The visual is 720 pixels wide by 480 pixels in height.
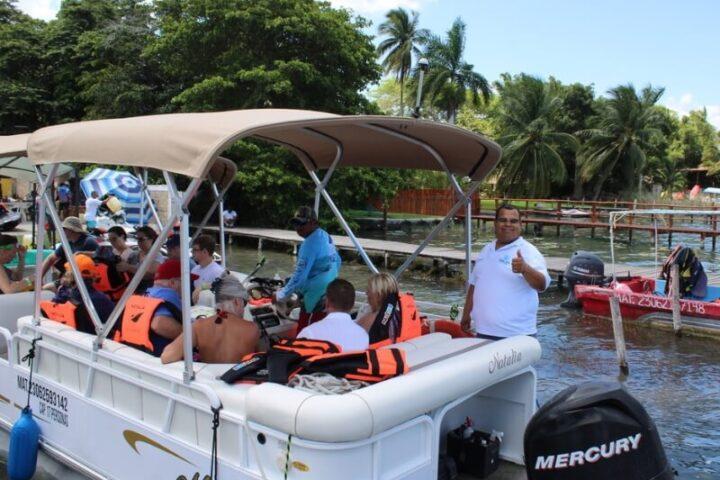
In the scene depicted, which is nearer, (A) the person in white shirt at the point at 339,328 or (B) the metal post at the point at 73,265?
(A) the person in white shirt at the point at 339,328

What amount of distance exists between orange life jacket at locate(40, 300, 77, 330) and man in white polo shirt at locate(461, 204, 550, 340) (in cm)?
299

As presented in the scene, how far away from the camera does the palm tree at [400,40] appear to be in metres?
53.4

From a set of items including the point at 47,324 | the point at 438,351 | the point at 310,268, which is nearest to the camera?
the point at 438,351

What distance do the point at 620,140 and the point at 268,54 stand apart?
1239 inches

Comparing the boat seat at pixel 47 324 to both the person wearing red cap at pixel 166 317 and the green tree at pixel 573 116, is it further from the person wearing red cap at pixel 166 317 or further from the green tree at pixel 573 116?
the green tree at pixel 573 116

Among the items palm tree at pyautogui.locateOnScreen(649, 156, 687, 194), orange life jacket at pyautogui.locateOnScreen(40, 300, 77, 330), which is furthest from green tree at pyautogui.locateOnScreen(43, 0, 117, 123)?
palm tree at pyautogui.locateOnScreen(649, 156, 687, 194)

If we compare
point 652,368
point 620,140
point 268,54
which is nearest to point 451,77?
point 620,140

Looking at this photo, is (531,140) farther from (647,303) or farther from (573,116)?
(647,303)

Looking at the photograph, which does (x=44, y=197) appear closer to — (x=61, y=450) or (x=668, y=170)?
(x=61, y=450)

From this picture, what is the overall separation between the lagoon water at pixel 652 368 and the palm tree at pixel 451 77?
120 ft

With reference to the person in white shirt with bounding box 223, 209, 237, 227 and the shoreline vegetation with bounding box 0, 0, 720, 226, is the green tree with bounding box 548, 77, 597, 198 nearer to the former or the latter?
the shoreline vegetation with bounding box 0, 0, 720, 226

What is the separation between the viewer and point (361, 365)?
3246 millimetres

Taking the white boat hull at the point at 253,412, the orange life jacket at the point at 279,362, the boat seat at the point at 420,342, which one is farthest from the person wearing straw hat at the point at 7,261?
the boat seat at the point at 420,342

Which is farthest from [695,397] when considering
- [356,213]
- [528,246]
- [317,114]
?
[356,213]
